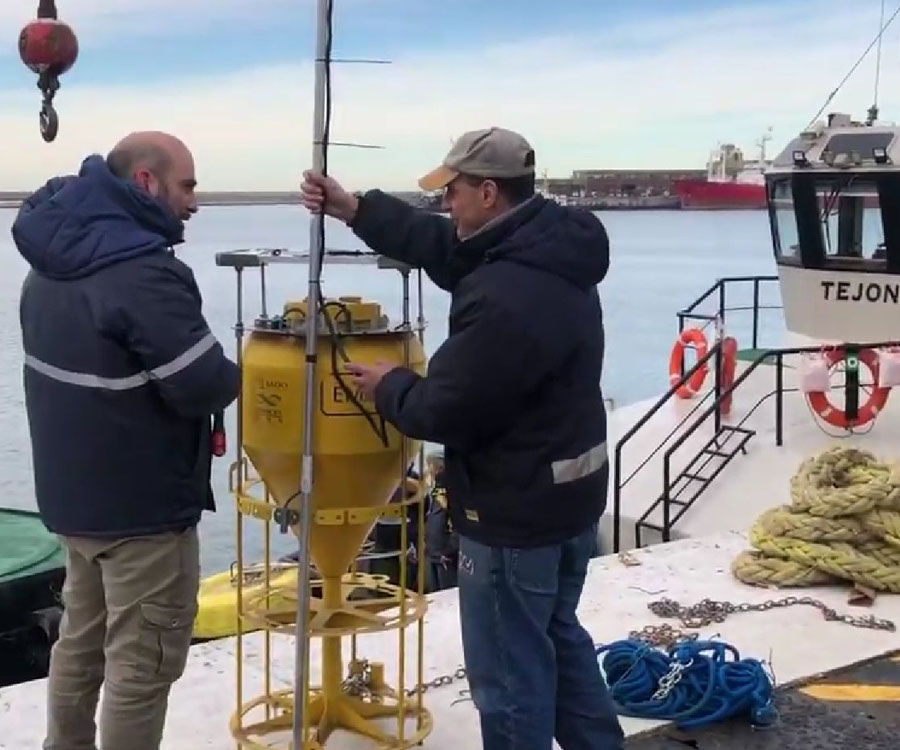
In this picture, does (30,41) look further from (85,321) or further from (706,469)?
(706,469)

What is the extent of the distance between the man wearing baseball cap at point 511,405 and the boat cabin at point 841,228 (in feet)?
32.0

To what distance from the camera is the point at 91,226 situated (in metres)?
3.56

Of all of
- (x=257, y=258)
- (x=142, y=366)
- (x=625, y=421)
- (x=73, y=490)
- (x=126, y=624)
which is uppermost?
(x=257, y=258)

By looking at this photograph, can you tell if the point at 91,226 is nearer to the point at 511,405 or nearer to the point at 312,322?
the point at 312,322

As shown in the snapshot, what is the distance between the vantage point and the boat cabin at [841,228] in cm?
1284

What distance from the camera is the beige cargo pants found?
12.0 feet

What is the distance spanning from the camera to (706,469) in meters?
10.9

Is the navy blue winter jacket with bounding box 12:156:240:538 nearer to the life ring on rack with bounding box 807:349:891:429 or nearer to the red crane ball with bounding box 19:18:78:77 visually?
the red crane ball with bounding box 19:18:78:77

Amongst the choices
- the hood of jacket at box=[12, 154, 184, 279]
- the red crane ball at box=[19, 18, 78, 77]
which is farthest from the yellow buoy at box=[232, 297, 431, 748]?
the red crane ball at box=[19, 18, 78, 77]

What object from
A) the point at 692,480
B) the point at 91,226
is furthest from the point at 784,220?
the point at 91,226

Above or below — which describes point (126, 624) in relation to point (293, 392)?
below

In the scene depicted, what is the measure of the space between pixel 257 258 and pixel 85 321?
749 mm

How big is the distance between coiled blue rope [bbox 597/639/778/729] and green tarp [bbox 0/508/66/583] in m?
3.62

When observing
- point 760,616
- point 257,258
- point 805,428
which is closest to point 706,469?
point 805,428
